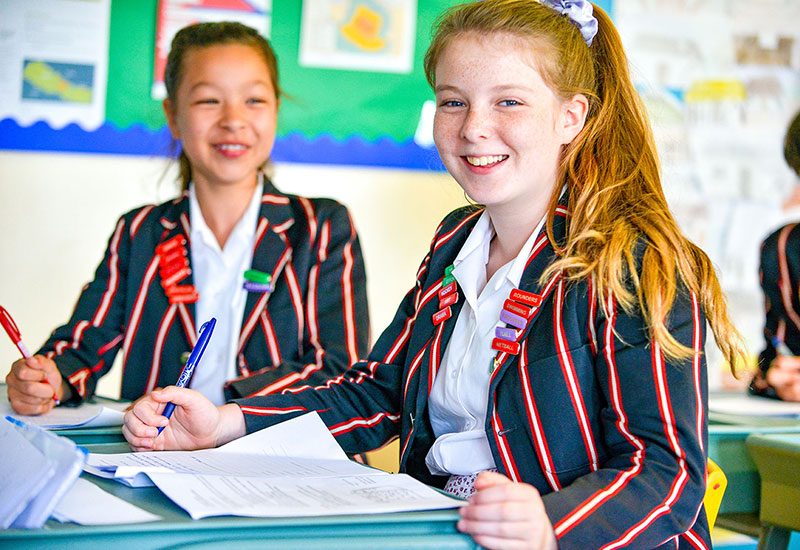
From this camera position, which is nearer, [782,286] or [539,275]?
[539,275]

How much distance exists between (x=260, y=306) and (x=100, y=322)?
343mm

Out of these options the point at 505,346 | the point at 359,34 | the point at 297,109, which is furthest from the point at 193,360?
the point at 359,34

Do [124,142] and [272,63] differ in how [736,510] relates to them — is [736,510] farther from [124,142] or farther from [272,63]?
[124,142]

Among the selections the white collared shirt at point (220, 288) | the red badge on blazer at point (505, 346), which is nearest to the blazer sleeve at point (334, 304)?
the white collared shirt at point (220, 288)

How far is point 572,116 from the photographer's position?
130 cm

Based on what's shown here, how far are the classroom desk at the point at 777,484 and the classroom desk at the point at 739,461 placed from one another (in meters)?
0.02

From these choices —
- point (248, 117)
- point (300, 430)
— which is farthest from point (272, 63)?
point (300, 430)

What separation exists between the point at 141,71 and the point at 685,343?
262 cm

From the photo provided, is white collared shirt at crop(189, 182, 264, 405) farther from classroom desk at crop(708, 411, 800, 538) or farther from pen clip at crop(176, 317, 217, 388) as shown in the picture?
classroom desk at crop(708, 411, 800, 538)

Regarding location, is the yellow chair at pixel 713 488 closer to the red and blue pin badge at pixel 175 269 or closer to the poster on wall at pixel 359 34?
the red and blue pin badge at pixel 175 269

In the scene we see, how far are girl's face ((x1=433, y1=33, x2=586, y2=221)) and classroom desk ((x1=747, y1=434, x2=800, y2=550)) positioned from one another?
1.89 ft

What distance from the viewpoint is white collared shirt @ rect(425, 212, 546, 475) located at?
3.98 ft

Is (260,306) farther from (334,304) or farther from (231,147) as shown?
(231,147)

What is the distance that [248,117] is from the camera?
1987 millimetres
